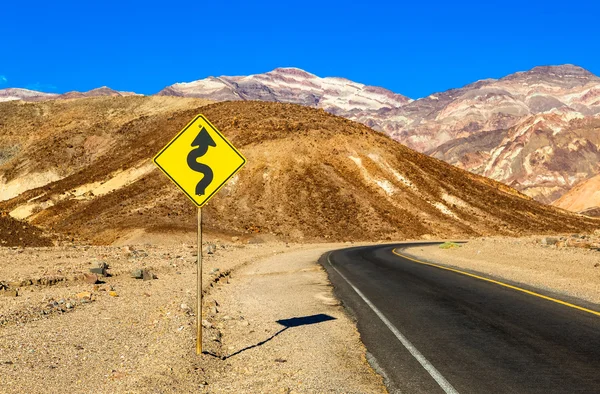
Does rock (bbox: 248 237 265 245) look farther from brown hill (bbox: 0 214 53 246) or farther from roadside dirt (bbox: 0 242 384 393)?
roadside dirt (bbox: 0 242 384 393)

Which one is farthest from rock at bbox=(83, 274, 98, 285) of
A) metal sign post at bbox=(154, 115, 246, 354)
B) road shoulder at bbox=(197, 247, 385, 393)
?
metal sign post at bbox=(154, 115, 246, 354)

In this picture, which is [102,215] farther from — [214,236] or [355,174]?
[355,174]

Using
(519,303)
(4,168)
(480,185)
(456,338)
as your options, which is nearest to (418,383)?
(456,338)

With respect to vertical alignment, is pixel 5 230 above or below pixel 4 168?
below

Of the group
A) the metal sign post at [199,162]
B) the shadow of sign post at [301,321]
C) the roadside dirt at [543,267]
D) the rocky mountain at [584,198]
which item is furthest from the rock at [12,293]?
the rocky mountain at [584,198]

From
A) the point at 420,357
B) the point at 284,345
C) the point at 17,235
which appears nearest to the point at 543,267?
the point at 420,357

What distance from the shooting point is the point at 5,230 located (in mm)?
34281

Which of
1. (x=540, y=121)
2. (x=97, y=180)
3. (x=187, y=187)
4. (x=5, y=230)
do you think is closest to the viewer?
(x=187, y=187)

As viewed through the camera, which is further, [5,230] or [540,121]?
[540,121]

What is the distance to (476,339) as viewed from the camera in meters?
8.94

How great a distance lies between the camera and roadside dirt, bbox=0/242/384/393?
267 inches

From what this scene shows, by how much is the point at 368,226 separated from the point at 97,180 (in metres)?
32.3

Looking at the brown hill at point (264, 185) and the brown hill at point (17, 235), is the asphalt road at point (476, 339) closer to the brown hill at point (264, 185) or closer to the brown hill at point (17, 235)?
the brown hill at point (17, 235)

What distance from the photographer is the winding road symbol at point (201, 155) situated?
26.8ft
